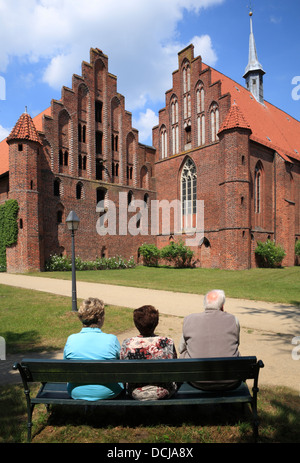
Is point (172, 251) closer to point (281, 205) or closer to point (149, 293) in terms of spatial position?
point (281, 205)

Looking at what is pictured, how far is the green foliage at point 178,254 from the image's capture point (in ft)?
80.6

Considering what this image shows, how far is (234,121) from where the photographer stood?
21734 mm

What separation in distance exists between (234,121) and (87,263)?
13855 millimetres

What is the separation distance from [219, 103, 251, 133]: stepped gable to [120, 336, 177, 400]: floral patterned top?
21.0 meters

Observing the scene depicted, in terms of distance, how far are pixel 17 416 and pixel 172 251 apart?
21741 mm

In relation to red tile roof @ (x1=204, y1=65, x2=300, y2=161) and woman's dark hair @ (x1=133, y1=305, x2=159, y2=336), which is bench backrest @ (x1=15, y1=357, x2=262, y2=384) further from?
red tile roof @ (x1=204, y1=65, x2=300, y2=161)

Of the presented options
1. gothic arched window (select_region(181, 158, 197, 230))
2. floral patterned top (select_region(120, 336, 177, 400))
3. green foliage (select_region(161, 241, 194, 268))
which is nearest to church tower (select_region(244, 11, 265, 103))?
gothic arched window (select_region(181, 158, 197, 230))

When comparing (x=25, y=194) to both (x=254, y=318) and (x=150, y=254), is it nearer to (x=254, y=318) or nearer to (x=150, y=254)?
(x=150, y=254)

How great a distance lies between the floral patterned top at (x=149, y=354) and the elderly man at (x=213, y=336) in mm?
234

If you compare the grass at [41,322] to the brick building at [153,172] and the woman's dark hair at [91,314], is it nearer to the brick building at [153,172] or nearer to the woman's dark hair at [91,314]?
the woman's dark hair at [91,314]

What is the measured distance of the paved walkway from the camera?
4.43 m

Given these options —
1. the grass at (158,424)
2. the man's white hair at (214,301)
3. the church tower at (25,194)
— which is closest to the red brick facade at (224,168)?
the church tower at (25,194)

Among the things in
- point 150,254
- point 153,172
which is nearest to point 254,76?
point 153,172

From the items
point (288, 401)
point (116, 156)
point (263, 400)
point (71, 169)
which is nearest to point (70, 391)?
point (263, 400)
